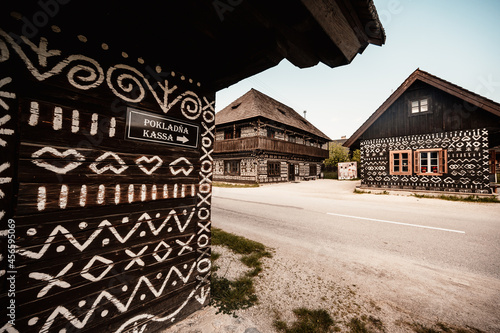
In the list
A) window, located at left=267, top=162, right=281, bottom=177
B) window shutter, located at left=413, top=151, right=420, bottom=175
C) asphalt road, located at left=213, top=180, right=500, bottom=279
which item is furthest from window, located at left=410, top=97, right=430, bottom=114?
window, located at left=267, top=162, right=281, bottom=177

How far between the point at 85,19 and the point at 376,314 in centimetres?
373

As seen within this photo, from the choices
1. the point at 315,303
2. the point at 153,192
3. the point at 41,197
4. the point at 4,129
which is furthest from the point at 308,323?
the point at 4,129

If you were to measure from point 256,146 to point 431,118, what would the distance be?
11.5 meters

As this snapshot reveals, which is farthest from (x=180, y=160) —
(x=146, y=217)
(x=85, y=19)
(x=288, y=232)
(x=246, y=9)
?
(x=288, y=232)

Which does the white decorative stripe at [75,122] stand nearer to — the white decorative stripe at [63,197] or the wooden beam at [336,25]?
the white decorative stripe at [63,197]

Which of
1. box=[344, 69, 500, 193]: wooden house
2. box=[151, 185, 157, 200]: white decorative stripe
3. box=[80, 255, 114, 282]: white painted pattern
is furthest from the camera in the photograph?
box=[344, 69, 500, 193]: wooden house

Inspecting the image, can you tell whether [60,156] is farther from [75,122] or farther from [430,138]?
[430,138]

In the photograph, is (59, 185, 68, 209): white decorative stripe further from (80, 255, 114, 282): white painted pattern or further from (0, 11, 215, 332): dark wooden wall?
(80, 255, 114, 282): white painted pattern

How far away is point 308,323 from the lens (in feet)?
6.38

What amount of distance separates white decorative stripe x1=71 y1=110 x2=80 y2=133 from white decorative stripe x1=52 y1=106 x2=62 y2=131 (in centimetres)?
6

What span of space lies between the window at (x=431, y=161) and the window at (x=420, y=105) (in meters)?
2.49

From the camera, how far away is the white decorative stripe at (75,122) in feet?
4.43

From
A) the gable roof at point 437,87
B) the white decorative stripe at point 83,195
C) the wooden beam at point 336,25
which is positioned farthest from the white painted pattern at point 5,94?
the gable roof at point 437,87

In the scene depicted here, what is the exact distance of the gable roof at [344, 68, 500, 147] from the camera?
966cm
